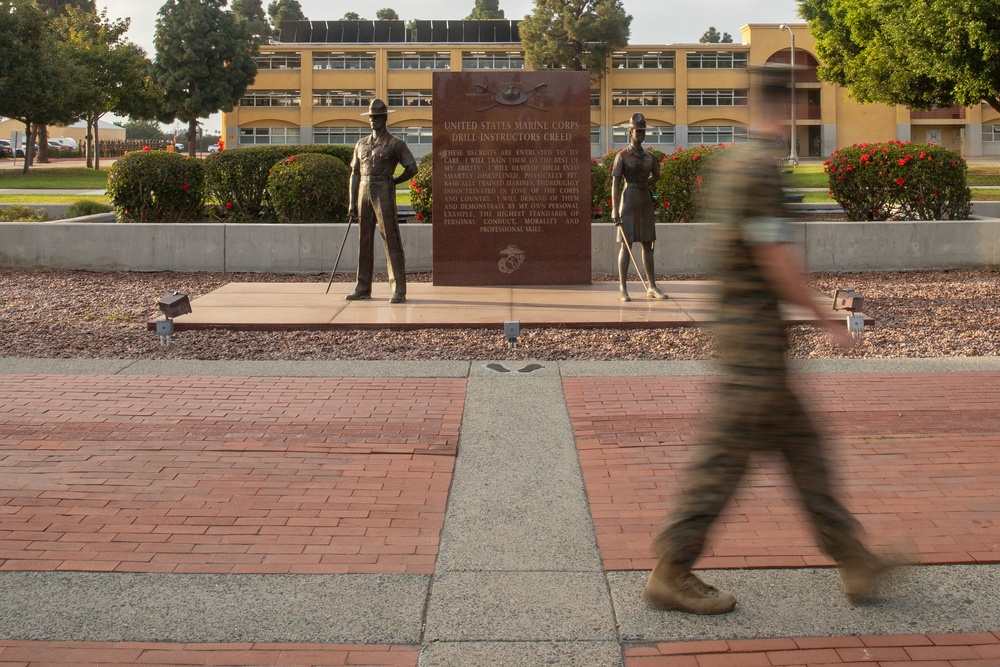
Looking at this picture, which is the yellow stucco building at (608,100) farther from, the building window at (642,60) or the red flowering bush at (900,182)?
the red flowering bush at (900,182)

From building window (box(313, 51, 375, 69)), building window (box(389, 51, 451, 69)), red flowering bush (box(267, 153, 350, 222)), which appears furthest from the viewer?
building window (box(313, 51, 375, 69))

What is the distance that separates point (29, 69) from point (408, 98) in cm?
3124

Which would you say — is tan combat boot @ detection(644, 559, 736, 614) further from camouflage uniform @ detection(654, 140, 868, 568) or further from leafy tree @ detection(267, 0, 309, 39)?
leafy tree @ detection(267, 0, 309, 39)

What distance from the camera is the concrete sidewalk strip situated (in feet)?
13.5

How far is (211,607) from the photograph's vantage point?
14.3ft

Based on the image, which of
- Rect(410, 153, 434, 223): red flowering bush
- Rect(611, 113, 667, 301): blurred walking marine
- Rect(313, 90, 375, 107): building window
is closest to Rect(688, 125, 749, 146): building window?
Rect(313, 90, 375, 107): building window

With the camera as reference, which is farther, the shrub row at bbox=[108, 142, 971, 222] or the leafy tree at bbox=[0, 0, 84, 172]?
the leafy tree at bbox=[0, 0, 84, 172]

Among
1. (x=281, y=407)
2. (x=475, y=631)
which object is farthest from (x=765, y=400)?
(x=281, y=407)

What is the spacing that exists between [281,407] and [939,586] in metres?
4.46

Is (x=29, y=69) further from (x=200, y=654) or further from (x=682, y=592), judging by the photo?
(x=682, y=592)

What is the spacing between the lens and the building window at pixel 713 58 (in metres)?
72.6

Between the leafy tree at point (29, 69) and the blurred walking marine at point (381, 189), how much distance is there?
37617 mm

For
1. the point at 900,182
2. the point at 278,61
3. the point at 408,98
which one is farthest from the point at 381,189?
the point at 278,61

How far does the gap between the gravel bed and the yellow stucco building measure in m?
60.7
